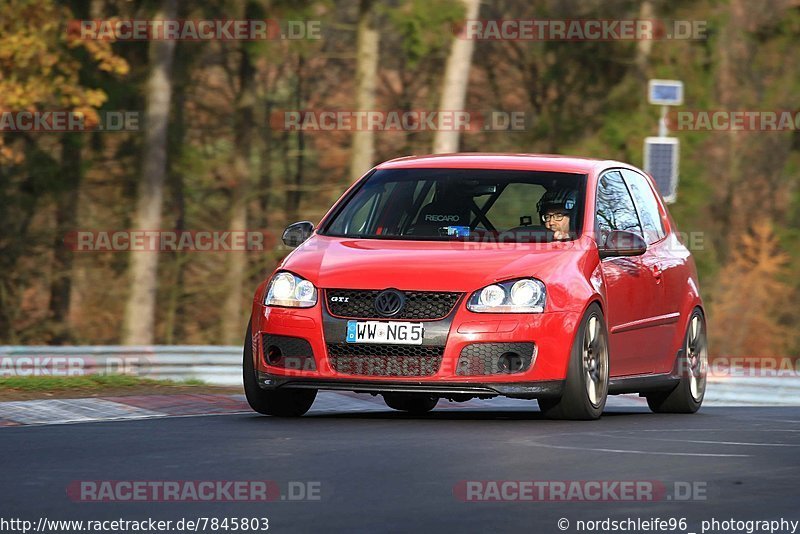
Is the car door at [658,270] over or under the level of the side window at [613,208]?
under

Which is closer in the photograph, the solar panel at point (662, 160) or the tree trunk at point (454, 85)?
the solar panel at point (662, 160)

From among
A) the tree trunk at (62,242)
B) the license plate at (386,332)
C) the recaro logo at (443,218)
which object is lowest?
the tree trunk at (62,242)

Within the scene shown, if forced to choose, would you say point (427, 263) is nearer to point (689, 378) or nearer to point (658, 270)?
point (658, 270)

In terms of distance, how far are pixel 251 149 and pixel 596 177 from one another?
25514 mm

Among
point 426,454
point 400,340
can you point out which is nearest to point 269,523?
point 426,454

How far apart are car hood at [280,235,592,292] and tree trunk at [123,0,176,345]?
676 inches

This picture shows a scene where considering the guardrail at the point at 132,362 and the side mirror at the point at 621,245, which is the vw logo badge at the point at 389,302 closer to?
the side mirror at the point at 621,245

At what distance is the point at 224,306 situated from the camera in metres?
36.3

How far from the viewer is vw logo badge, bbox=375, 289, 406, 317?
11273 mm

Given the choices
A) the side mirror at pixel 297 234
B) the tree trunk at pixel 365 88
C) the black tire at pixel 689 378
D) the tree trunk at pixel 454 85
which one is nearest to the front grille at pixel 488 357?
the side mirror at pixel 297 234

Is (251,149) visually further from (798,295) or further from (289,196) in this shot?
(798,295)

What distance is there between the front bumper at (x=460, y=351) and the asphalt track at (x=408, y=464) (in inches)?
9.6

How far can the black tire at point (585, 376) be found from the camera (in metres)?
11.5

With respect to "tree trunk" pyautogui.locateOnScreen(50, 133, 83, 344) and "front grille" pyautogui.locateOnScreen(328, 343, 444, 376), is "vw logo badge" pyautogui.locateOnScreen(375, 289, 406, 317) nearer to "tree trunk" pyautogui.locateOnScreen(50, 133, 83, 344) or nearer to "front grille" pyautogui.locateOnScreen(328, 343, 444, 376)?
"front grille" pyautogui.locateOnScreen(328, 343, 444, 376)
